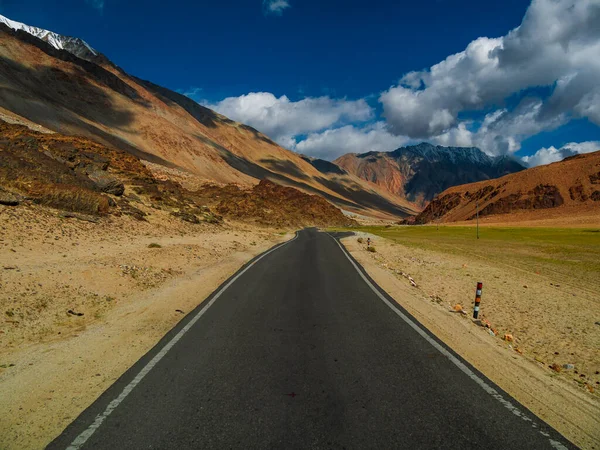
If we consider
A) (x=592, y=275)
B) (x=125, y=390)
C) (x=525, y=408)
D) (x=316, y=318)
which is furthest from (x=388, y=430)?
(x=592, y=275)

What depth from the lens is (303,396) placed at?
4.75 meters

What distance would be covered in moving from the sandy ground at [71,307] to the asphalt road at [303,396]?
54 cm

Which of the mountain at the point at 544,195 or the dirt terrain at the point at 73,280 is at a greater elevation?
the mountain at the point at 544,195

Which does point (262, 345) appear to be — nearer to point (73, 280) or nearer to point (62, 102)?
point (73, 280)

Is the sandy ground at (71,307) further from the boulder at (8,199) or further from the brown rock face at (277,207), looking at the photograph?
the brown rock face at (277,207)

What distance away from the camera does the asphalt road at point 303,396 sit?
3.92 meters

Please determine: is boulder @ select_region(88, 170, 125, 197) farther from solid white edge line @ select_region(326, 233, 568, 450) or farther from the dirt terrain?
solid white edge line @ select_region(326, 233, 568, 450)

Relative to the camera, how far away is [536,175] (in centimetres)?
11656

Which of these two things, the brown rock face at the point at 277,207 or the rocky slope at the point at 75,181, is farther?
the brown rock face at the point at 277,207

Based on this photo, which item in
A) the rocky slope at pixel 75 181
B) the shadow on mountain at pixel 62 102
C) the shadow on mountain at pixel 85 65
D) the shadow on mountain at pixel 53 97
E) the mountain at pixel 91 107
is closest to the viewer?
the rocky slope at pixel 75 181

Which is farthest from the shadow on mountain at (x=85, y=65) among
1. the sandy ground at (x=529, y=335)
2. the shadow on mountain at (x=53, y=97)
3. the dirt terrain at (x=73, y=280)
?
the sandy ground at (x=529, y=335)

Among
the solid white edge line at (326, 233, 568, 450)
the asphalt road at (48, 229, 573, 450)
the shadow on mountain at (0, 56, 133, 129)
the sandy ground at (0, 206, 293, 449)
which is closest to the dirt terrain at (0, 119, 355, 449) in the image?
the sandy ground at (0, 206, 293, 449)

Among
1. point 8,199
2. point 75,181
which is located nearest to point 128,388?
point 8,199

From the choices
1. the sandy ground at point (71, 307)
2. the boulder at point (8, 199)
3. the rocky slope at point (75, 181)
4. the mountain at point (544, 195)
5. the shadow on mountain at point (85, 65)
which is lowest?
the sandy ground at point (71, 307)
